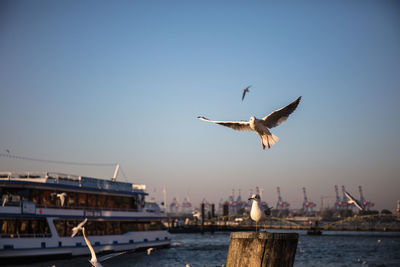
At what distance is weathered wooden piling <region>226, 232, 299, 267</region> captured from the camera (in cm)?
388

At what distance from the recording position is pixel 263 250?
3879 mm

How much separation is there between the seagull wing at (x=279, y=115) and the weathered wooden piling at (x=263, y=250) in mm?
5421

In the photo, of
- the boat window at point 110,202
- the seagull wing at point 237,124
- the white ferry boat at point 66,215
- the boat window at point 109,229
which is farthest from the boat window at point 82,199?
the seagull wing at point 237,124

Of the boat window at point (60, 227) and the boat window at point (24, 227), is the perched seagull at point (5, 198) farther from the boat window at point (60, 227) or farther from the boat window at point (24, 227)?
the boat window at point (60, 227)

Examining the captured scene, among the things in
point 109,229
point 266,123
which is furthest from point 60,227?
point 266,123

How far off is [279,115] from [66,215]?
2650 cm

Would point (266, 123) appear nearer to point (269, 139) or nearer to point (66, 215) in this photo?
point (269, 139)

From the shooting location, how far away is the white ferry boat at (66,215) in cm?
2873

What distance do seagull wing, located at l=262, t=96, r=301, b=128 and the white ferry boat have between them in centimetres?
2384

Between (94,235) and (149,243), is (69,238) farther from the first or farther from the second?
(149,243)

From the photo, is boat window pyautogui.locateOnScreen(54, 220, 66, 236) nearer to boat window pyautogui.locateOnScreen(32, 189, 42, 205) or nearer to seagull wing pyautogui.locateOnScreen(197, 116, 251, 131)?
boat window pyautogui.locateOnScreen(32, 189, 42, 205)

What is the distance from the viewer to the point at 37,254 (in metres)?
29.0

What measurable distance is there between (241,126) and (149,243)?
33.6 m

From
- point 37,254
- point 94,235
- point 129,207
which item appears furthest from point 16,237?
point 129,207
